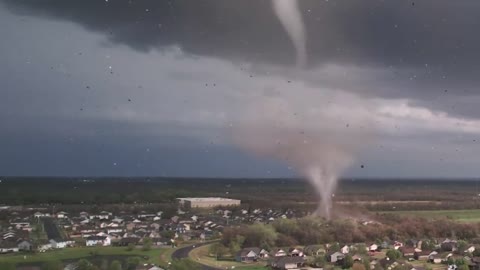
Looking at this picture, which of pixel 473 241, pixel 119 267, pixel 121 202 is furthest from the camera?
pixel 121 202

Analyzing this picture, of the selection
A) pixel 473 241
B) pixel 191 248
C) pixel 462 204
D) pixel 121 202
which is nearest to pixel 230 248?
pixel 191 248

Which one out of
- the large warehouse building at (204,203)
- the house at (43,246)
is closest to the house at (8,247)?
the house at (43,246)

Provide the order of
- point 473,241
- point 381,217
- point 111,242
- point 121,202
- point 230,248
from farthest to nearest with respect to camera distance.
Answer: point 121,202 → point 381,217 → point 473,241 → point 111,242 → point 230,248

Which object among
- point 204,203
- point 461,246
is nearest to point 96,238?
point 461,246

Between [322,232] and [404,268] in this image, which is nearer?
[404,268]

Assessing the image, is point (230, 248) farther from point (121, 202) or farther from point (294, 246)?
point (121, 202)

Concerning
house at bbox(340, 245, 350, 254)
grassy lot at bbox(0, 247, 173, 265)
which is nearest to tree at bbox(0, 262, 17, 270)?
grassy lot at bbox(0, 247, 173, 265)

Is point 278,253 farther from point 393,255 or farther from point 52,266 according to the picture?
point 52,266
